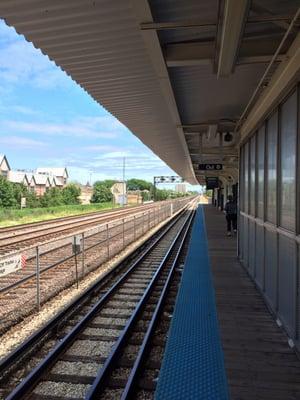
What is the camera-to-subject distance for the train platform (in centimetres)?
377

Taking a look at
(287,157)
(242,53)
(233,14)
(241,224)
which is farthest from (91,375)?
(241,224)

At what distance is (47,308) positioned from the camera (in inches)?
283

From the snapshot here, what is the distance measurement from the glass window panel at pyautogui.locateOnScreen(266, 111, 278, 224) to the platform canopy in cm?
84

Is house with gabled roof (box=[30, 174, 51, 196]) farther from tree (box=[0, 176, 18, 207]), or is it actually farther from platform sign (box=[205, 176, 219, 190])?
platform sign (box=[205, 176, 219, 190])

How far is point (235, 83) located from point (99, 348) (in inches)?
195

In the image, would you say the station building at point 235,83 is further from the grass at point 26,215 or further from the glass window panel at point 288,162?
the grass at point 26,215

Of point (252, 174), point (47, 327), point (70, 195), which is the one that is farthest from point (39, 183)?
point (47, 327)

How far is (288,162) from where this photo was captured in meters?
4.80

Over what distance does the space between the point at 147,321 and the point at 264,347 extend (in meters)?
2.27

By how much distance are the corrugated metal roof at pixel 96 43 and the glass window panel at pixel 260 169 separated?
201cm

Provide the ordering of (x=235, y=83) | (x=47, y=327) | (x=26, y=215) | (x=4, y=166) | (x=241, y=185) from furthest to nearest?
1. (x=4, y=166)
2. (x=26, y=215)
3. (x=241, y=185)
4. (x=235, y=83)
5. (x=47, y=327)

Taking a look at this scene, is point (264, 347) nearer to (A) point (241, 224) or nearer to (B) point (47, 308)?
(B) point (47, 308)

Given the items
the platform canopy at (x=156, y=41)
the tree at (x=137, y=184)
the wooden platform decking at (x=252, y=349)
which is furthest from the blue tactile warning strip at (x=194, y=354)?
the tree at (x=137, y=184)

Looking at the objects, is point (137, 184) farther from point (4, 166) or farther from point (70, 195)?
point (70, 195)
